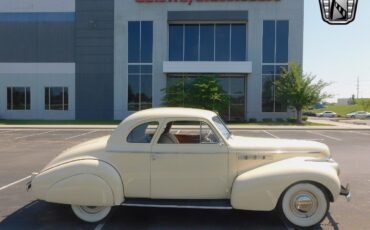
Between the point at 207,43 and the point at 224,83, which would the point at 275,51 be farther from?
the point at 207,43

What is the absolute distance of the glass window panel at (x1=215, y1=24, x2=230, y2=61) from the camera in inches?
1281

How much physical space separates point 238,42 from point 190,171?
95.2ft

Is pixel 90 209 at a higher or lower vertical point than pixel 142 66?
lower

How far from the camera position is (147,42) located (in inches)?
1291

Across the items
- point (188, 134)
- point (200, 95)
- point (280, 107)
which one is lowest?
point (188, 134)

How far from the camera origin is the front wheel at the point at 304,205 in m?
5.04

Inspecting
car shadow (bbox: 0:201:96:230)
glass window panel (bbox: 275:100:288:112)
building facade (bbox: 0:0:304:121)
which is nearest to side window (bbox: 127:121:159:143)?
car shadow (bbox: 0:201:96:230)

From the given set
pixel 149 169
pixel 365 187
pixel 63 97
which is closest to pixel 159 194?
pixel 149 169

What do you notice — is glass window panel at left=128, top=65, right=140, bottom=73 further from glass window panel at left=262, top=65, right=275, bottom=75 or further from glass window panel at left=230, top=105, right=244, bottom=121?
glass window panel at left=262, top=65, right=275, bottom=75

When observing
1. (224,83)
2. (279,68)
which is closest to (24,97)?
(224,83)

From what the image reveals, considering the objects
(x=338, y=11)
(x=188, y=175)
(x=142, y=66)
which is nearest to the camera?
(x=188, y=175)

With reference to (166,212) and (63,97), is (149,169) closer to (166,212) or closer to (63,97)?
(166,212)

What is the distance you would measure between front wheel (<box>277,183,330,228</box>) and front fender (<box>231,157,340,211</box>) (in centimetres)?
12

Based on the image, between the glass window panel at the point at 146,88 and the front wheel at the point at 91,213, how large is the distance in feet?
91.7
